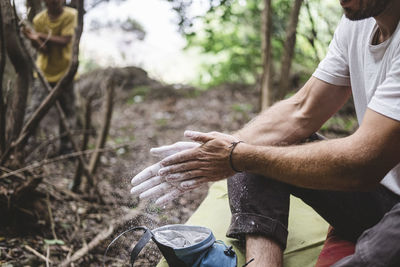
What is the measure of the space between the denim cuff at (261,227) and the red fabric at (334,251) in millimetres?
159

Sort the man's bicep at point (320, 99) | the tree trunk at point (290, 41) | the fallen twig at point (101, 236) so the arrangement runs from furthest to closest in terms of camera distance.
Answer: the tree trunk at point (290, 41)
the fallen twig at point (101, 236)
the man's bicep at point (320, 99)

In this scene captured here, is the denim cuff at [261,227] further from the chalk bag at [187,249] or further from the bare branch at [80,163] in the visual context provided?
the bare branch at [80,163]

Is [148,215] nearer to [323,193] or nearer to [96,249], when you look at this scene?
[96,249]

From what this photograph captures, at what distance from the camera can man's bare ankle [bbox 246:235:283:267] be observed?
4.49 feet

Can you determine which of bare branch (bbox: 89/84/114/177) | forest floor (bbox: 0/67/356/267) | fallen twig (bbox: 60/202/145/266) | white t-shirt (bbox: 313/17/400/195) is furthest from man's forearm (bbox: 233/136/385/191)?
bare branch (bbox: 89/84/114/177)

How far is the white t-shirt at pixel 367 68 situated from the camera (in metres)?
1.17

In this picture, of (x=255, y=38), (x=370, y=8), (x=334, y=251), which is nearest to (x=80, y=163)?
(x=334, y=251)

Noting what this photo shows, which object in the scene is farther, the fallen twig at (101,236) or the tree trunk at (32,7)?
the tree trunk at (32,7)

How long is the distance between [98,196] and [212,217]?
1287mm

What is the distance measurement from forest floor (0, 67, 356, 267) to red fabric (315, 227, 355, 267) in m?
0.74

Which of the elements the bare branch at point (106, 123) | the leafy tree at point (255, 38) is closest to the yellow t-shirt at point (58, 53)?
the bare branch at point (106, 123)

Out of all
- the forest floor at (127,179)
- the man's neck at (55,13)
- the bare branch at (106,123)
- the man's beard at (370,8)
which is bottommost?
the forest floor at (127,179)

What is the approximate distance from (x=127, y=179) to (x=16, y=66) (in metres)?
0.97

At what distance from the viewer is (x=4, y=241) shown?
188cm
